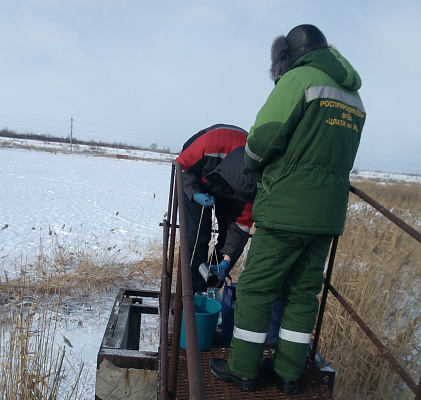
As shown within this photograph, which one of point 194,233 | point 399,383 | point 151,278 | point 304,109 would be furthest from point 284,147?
point 151,278

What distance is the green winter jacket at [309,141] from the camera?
1.73 metres

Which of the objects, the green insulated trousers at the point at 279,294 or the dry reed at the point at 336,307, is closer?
the green insulated trousers at the point at 279,294

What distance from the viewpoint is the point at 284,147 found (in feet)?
5.89

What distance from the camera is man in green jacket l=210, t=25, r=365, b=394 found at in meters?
1.74

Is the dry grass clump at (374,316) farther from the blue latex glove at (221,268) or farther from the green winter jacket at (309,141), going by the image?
the green winter jacket at (309,141)

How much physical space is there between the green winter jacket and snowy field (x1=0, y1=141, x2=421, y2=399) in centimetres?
221

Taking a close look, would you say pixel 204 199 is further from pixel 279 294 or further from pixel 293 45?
pixel 293 45

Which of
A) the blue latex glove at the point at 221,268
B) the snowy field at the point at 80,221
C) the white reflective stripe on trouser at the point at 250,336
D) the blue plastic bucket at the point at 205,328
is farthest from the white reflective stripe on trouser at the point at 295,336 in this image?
the snowy field at the point at 80,221

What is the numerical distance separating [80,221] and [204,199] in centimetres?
635

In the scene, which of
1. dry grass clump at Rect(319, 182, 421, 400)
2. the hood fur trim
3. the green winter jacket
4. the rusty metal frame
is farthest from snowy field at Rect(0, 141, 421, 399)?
the hood fur trim

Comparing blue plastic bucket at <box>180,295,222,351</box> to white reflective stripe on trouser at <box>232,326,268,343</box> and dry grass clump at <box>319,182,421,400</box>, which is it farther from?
dry grass clump at <box>319,182,421,400</box>

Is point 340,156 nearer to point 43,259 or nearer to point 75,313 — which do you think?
point 75,313

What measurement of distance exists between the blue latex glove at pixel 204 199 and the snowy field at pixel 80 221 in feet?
5.49

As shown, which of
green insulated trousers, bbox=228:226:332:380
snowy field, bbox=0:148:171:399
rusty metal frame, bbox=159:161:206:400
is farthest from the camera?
snowy field, bbox=0:148:171:399
